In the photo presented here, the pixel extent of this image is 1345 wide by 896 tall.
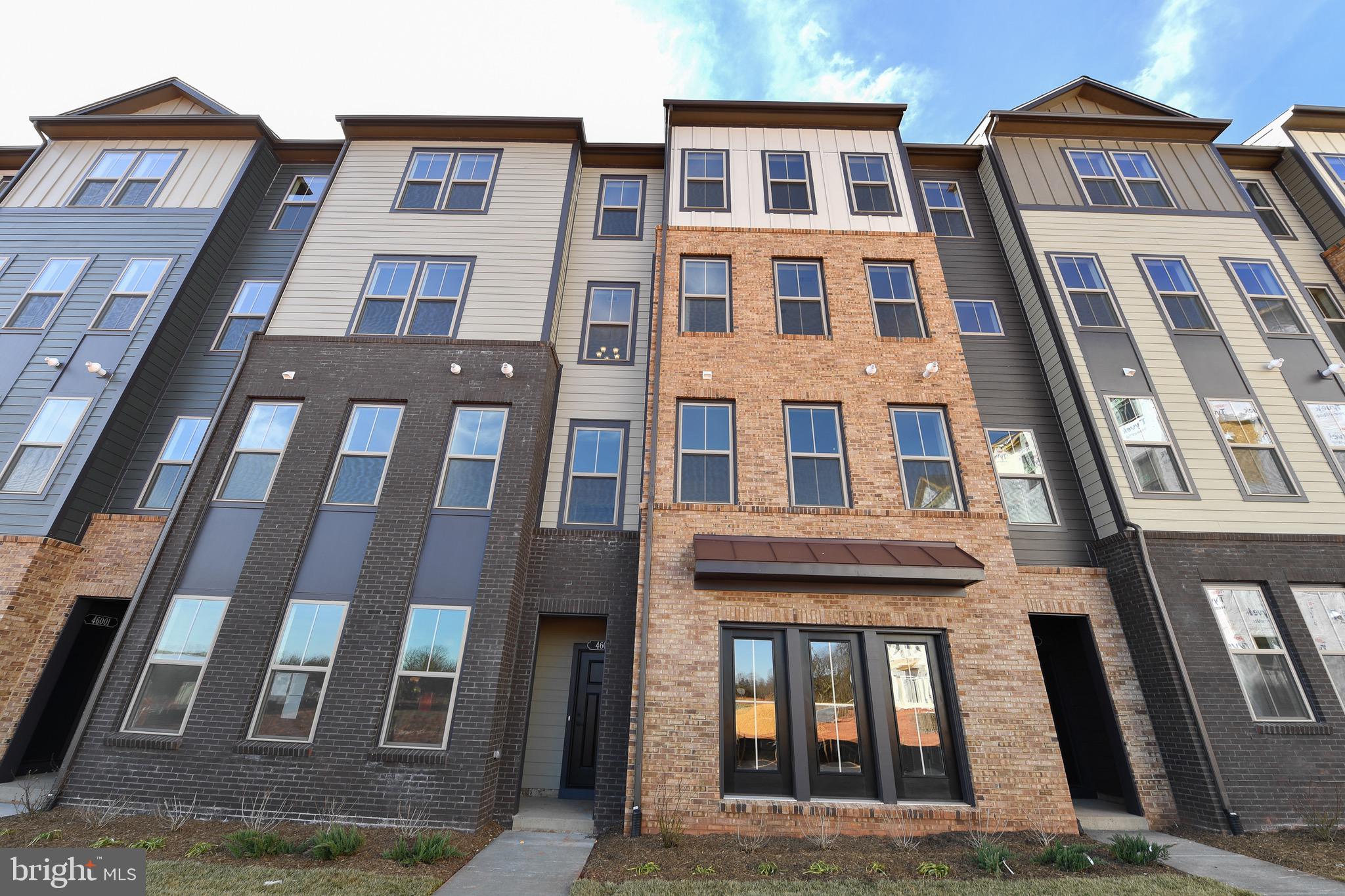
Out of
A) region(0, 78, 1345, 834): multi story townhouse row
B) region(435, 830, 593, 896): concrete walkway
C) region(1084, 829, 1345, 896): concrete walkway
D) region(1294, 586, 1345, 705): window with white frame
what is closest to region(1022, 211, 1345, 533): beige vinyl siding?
region(0, 78, 1345, 834): multi story townhouse row

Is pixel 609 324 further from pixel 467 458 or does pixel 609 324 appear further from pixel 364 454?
pixel 364 454

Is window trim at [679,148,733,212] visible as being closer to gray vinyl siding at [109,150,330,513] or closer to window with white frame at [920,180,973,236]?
window with white frame at [920,180,973,236]

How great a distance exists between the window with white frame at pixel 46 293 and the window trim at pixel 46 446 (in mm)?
2200

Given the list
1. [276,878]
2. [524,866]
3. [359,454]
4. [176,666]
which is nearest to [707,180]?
[359,454]

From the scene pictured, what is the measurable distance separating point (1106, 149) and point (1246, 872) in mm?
14382

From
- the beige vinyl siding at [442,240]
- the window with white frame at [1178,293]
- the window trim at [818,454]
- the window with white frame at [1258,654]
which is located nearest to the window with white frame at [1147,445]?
the window with white frame at [1258,654]

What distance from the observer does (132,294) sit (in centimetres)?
1162

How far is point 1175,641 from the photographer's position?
8328mm

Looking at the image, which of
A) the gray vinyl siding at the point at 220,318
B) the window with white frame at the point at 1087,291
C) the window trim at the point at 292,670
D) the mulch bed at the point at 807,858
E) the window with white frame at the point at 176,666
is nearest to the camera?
A: the mulch bed at the point at 807,858

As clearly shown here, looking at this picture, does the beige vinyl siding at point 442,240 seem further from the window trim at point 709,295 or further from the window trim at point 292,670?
the window trim at point 292,670

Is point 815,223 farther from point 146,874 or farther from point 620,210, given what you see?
point 146,874

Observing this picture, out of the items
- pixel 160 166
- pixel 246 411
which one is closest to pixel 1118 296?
pixel 246 411

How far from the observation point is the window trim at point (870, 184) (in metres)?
12.1

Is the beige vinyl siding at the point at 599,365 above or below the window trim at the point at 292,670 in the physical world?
above
